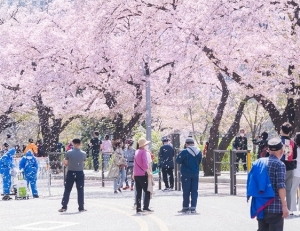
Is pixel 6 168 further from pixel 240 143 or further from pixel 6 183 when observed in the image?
pixel 240 143

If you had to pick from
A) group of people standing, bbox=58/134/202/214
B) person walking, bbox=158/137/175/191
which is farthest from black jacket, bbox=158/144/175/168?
group of people standing, bbox=58/134/202/214

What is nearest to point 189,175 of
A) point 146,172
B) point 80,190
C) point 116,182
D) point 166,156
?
point 146,172

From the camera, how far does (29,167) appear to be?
21891mm

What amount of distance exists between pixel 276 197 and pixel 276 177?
226 millimetres

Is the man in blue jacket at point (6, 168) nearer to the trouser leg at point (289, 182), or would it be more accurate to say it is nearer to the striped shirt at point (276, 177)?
the trouser leg at point (289, 182)

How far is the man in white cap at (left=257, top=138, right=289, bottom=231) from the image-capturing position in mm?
8273

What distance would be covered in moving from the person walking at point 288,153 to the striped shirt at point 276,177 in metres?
5.59

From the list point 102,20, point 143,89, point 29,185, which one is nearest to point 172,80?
point 143,89

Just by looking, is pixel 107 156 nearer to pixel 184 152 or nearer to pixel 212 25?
pixel 212 25

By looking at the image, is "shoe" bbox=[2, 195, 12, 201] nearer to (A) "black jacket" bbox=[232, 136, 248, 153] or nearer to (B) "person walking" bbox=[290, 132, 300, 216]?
(B) "person walking" bbox=[290, 132, 300, 216]

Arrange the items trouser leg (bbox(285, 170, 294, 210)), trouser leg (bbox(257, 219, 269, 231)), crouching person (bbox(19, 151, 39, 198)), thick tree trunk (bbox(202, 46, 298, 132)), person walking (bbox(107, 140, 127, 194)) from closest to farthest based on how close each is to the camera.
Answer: trouser leg (bbox(257, 219, 269, 231)), trouser leg (bbox(285, 170, 294, 210)), crouching person (bbox(19, 151, 39, 198)), person walking (bbox(107, 140, 127, 194)), thick tree trunk (bbox(202, 46, 298, 132))

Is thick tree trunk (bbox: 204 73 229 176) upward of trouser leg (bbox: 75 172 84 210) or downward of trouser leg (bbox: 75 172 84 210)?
upward

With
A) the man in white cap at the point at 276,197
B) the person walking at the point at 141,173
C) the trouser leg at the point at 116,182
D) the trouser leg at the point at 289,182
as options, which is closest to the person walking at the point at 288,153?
the trouser leg at the point at 289,182

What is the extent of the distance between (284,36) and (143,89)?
10.7m
